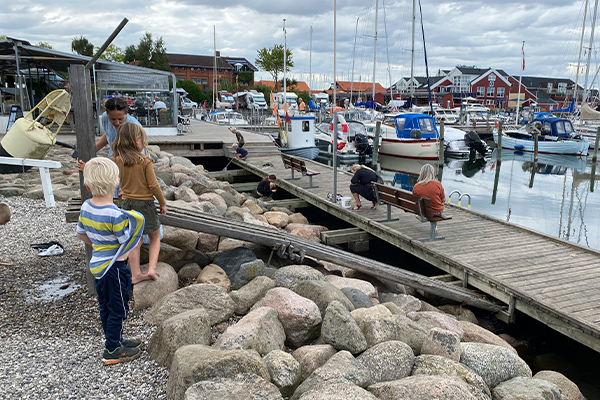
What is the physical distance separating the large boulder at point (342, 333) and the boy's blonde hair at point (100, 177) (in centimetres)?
217

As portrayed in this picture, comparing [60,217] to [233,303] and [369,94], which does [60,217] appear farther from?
Answer: [369,94]

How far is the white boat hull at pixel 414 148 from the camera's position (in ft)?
88.8

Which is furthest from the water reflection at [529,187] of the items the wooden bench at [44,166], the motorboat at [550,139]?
the wooden bench at [44,166]

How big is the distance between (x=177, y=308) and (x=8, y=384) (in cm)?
150

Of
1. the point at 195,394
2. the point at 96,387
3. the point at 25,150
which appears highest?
the point at 25,150

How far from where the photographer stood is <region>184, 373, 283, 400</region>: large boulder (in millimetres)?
3035

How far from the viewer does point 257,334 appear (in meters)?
4.00

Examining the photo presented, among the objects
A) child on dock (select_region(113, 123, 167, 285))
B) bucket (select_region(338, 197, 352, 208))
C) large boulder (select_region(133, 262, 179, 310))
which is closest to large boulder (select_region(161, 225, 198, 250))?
large boulder (select_region(133, 262, 179, 310))

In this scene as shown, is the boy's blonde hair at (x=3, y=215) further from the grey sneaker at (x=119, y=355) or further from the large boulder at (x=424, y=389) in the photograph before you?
the large boulder at (x=424, y=389)

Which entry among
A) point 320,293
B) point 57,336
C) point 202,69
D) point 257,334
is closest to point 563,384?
point 320,293

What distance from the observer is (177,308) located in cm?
461

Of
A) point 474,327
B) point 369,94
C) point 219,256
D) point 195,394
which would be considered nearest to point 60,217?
point 219,256

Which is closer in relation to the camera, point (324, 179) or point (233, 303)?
point (233, 303)

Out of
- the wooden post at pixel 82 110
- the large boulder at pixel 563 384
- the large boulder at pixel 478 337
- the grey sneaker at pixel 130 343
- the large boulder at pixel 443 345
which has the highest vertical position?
the wooden post at pixel 82 110
